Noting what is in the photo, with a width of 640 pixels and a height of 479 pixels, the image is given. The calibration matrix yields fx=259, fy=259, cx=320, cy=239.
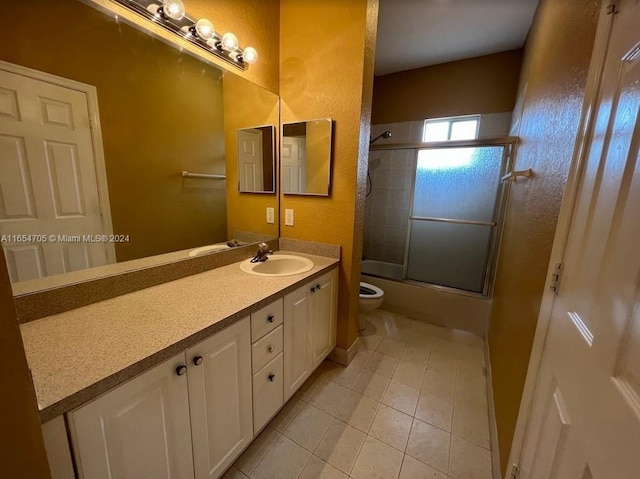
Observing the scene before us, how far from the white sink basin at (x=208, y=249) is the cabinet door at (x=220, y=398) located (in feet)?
1.97

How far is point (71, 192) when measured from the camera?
962 mm

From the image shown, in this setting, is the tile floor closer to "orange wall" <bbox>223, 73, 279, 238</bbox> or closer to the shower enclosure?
the shower enclosure

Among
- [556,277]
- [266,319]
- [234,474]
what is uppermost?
[556,277]

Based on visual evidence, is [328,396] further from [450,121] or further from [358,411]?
[450,121]

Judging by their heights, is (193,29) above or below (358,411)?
above

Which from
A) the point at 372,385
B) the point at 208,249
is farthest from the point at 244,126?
the point at 372,385

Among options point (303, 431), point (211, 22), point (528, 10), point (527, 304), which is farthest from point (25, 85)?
point (528, 10)

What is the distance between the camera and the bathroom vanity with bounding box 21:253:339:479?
2.14ft

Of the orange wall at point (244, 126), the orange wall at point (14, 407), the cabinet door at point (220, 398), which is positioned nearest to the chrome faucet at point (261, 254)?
the orange wall at point (244, 126)

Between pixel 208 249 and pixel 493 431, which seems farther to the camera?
pixel 208 249

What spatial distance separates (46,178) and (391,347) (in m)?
2.29

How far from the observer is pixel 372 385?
5.74 ft

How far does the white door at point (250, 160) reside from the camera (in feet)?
5.62

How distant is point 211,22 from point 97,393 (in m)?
1.68
